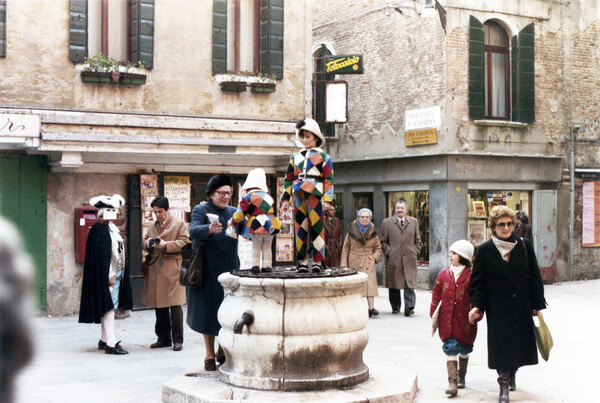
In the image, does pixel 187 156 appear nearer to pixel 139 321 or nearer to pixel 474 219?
pixel 139 321

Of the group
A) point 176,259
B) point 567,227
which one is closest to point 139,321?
point 176,259

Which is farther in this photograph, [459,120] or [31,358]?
[459,120]

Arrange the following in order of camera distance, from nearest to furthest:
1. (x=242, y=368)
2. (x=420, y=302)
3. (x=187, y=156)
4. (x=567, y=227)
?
(x=242, y=368) < (x=187, y=156) < (x=420, y=302) < (x=567, y=227)

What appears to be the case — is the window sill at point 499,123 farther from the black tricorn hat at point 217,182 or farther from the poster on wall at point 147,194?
the black tricorn hat at point 217,182

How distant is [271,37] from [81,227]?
15.3ft

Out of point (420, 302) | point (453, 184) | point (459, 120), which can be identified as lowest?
point (420, 302)

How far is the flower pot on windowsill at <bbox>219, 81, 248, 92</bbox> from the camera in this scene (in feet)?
44.6

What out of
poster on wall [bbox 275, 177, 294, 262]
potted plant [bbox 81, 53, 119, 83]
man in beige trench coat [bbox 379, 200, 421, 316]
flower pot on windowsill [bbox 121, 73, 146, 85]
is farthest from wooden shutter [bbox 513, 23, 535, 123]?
potted plant [bbox 81, 53, 119, 83]

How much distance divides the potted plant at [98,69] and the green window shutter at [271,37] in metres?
2.79

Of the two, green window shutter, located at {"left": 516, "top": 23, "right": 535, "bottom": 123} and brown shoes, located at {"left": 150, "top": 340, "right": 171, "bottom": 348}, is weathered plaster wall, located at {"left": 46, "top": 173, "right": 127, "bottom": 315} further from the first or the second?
green window shutter, located at {"left": 516, "top": 23, "right": 535, "bottom": 123}

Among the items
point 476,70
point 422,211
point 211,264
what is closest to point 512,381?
point 211,264

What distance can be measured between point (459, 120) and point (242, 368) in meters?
12.4

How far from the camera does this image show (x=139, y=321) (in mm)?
12141

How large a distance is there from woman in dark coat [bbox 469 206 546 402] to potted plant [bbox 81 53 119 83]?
7591 millimetres
